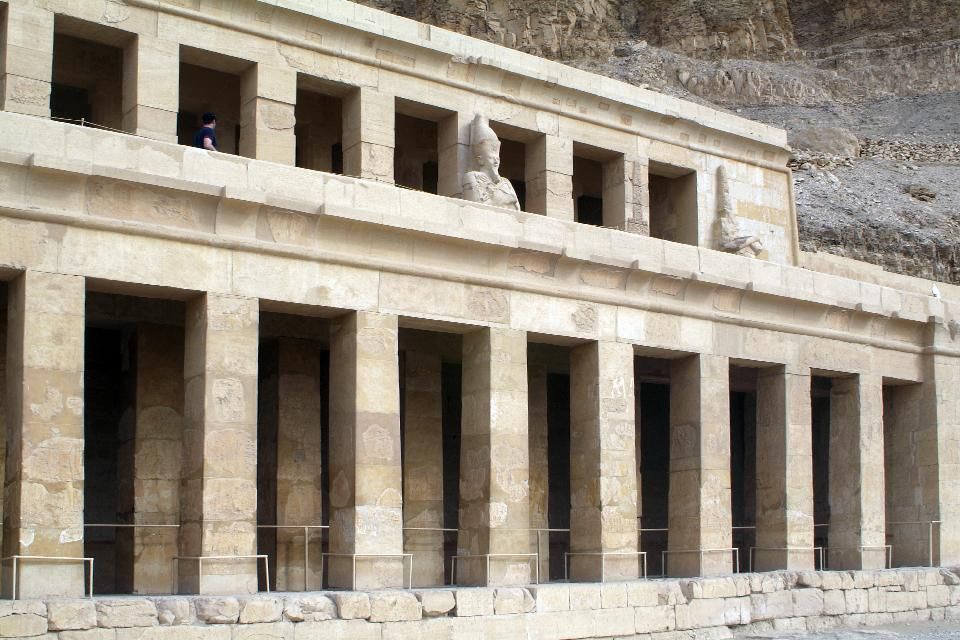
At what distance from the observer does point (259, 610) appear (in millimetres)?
13938

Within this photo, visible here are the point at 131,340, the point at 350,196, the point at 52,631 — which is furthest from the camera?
the point at 131,340

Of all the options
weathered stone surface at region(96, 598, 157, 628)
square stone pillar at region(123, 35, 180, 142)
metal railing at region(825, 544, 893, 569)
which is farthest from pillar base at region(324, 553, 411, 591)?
metal railing at region(825, 544, 893, 569)

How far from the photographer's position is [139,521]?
659 inches

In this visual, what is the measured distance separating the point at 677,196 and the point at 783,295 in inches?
129

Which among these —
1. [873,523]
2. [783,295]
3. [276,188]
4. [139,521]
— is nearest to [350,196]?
[276,188]

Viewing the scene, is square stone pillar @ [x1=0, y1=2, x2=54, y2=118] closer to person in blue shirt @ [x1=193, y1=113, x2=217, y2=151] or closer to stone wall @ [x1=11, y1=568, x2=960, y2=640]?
person in blue shirt @ [x1=193, y1=113, x2=217, y2=151]

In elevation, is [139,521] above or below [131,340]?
below

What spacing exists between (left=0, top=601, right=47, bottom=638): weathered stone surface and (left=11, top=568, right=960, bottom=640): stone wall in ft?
0.03

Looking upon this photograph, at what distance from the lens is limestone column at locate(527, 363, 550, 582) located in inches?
824

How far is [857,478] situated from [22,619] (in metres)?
13.5

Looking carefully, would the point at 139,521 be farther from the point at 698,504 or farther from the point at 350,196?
the point at 698,504

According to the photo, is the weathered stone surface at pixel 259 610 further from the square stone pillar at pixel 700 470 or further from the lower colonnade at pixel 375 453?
the square stone pillar at pixel 700 470

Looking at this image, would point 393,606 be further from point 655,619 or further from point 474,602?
point 655,619

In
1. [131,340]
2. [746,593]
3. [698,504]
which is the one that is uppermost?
[131,340]
